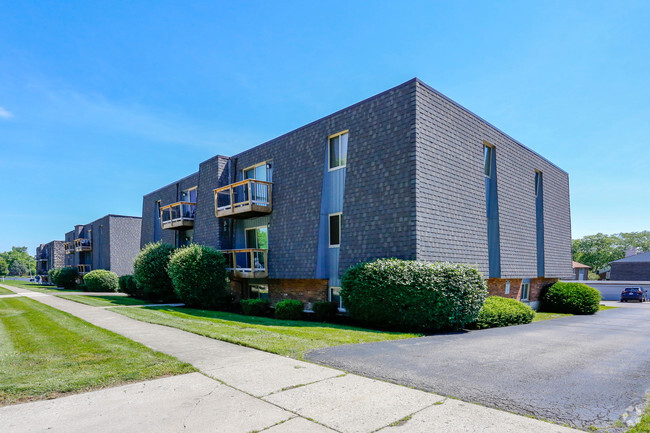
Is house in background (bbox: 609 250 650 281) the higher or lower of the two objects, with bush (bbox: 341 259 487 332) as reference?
lower

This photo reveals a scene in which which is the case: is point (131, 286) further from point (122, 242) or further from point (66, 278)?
point (66, 278)

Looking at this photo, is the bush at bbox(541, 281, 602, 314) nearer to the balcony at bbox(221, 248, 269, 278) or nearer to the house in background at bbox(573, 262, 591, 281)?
the balcony at bbox(221, 248, 269, 278)

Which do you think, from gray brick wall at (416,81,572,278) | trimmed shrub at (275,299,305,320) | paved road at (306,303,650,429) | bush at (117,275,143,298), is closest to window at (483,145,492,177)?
gray brick wall at (416,81,572,278)

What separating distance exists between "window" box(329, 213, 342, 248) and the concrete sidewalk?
8.80 meters

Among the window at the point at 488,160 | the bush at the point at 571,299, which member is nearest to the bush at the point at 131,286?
the window at the point at 488,160

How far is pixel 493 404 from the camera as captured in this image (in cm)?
419

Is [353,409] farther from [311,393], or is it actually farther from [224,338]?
[224,338]

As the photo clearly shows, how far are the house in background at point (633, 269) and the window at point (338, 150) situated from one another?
150 feet

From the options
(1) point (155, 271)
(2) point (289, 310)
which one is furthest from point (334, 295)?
(1) point (155, 271)

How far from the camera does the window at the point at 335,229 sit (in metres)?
14.2

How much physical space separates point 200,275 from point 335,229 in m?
7.11

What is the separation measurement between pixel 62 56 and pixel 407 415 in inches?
559

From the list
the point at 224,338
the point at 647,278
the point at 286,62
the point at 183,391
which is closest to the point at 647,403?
the point at 183,391

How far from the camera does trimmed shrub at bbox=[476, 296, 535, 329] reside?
11719mm
